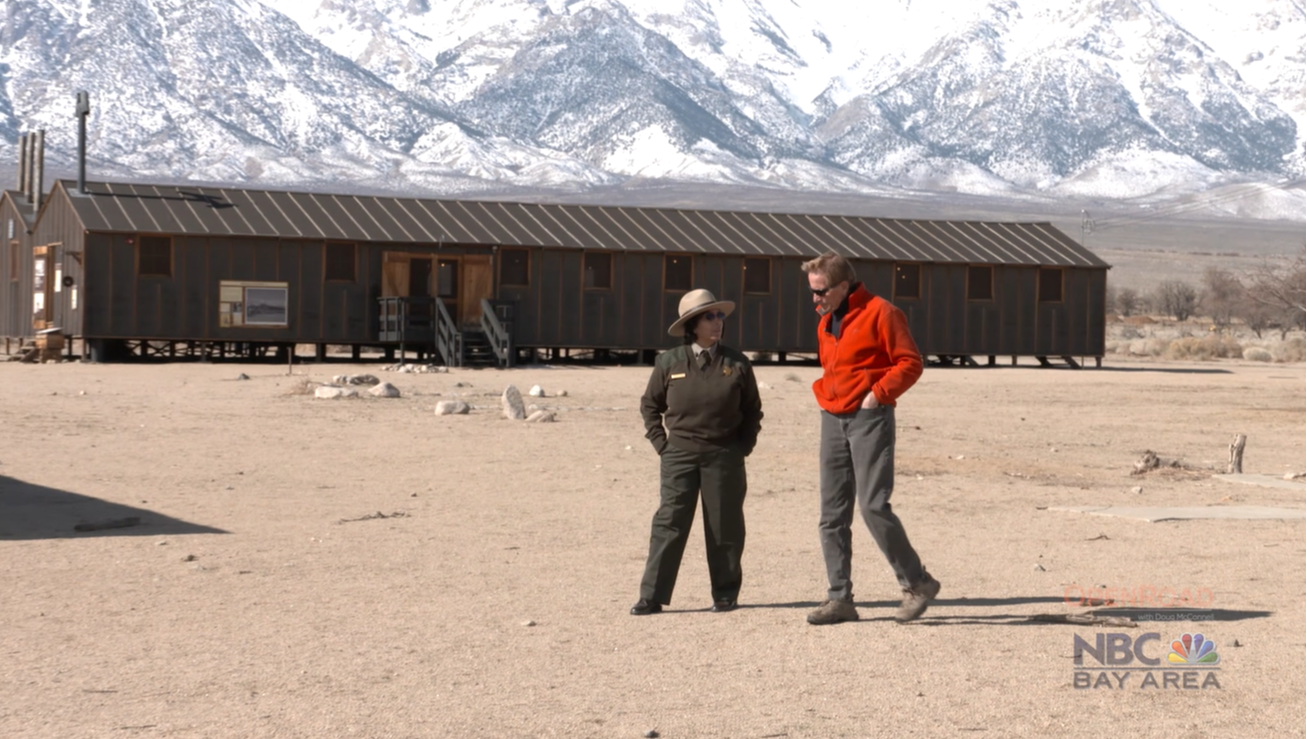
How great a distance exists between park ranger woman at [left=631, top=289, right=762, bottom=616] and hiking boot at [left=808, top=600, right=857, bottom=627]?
50cm

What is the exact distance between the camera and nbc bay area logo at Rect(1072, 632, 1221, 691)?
6883 mm

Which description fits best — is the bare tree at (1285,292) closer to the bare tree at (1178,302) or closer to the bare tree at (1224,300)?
the bare tree at (1224,300)

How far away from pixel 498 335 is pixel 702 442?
25.4 metres

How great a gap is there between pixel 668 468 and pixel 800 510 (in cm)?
455

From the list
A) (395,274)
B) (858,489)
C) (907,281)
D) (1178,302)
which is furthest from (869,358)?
(1178,302)

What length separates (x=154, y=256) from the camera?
110ft

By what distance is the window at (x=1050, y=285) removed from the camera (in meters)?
39.9

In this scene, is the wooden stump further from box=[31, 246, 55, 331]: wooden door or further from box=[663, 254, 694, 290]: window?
box=[31, 246, 55, 331]: wooden door

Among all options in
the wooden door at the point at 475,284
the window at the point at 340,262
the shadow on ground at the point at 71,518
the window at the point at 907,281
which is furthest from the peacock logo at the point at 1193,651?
the window at the point at 907,281

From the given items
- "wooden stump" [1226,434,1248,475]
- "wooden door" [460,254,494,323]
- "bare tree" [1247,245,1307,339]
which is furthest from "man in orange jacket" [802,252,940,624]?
"bare tree" [1247,245,1307,339]

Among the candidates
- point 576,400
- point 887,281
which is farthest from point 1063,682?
point 887,281

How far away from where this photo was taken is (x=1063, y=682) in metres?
6.89

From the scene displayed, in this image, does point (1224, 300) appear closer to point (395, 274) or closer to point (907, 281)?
point (907, 281)

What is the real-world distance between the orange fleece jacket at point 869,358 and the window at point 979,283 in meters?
31.9
